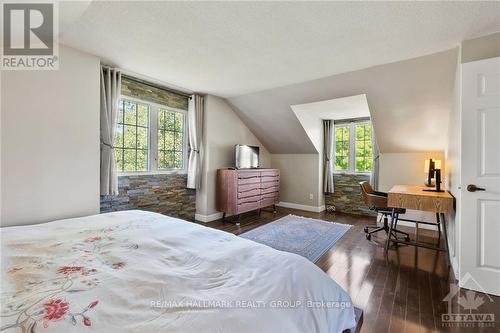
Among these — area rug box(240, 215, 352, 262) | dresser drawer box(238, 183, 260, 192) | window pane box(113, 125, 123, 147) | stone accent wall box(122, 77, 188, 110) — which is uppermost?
stone accent wall box(122, 77, 188, 110)

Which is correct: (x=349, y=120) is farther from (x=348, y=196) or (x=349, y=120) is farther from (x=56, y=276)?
(x=56, y=276)

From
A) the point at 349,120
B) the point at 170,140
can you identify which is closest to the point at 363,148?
the point at 349,120

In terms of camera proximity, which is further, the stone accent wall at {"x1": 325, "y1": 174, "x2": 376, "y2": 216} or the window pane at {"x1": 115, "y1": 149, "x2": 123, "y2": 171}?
the stone accent wall at {"x1": 325, "y1": 174, "x2": 376, "y2": 216}

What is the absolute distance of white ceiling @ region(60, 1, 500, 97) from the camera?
1.85 m

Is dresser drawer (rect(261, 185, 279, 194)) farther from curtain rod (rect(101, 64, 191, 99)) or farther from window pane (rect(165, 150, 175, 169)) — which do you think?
curtain rod (rect(101, 64, 191, 99))

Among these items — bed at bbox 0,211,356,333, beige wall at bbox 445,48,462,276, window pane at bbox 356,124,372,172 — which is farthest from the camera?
window pane at bbox 356,124,372,172

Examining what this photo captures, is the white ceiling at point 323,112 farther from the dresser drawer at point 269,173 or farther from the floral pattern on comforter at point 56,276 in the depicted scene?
the floral pattern on comforter at point 56,276

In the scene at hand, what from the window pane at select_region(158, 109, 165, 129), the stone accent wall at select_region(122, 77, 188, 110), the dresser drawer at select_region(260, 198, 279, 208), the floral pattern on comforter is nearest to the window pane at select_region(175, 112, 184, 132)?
the stone accent wall at select_region(122, 77, 188, 110)

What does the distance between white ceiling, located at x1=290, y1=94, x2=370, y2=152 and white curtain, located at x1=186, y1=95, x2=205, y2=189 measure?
1.75 m

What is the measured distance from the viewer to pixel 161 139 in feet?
12.7

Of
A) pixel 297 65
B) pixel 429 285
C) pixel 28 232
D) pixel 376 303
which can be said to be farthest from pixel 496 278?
pixel 28 232

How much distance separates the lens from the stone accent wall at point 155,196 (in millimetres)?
3296

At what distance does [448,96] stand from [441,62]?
63 centimetres

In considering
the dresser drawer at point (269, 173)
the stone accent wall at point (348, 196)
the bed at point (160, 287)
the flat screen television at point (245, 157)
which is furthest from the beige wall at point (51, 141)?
the stone accent wall at point (348, 196)
